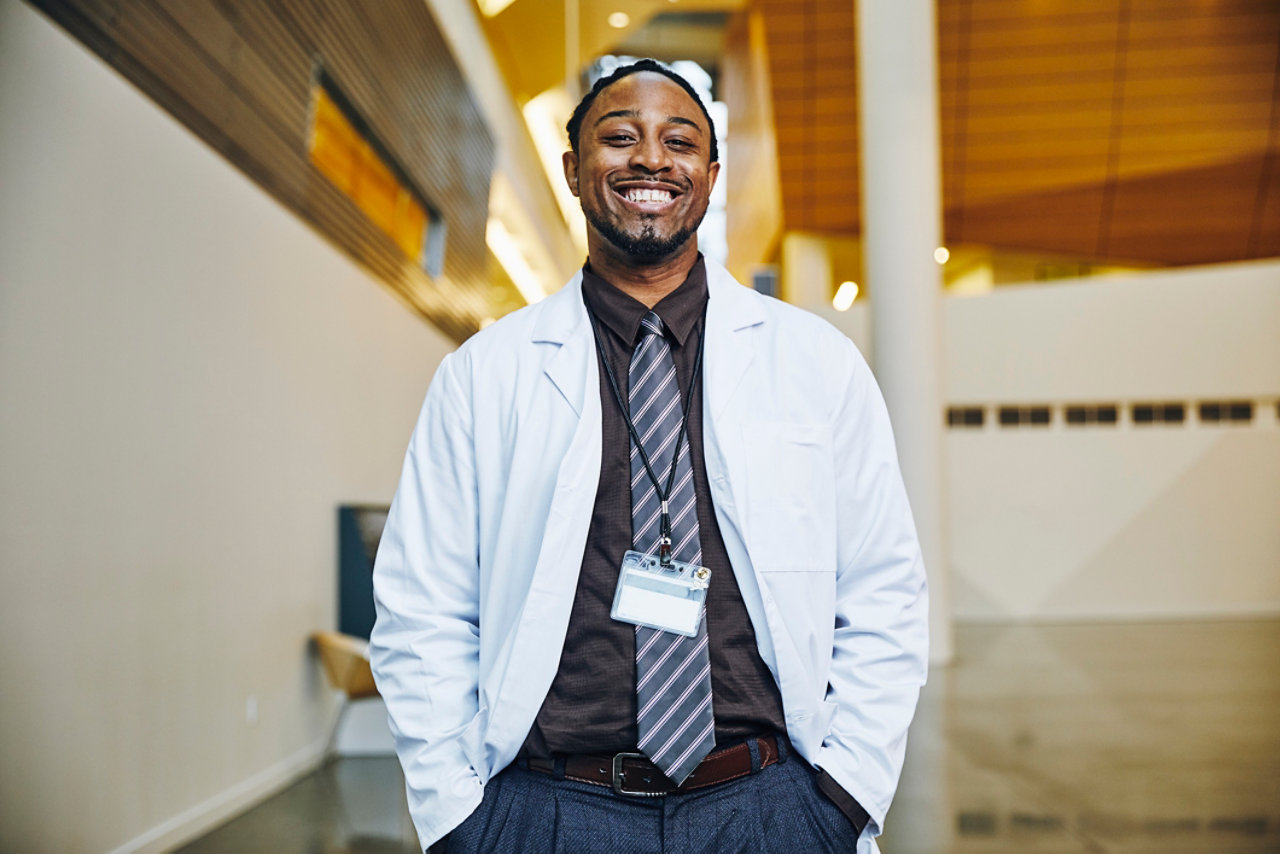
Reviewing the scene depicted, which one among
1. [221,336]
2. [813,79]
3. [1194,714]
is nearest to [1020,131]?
[813,79]

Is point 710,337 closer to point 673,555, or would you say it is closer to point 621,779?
point 673,555

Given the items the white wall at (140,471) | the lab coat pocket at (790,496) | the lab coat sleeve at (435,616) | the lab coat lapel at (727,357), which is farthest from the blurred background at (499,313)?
the lab coat pocket at (790,496)

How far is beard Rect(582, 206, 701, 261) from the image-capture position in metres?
1.52

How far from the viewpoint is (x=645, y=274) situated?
1.59 m

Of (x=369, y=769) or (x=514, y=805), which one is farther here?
(x=369, y=769)

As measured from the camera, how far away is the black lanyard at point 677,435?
4.53 ft

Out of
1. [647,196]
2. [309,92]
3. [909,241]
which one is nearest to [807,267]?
[909,241]

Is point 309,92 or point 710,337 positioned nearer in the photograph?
point 710,337

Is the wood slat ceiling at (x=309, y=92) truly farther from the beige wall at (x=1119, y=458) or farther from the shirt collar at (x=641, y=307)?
the beige wall at (x=1119, y=458)

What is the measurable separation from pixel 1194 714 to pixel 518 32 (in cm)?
1004

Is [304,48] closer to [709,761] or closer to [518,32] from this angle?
[709,761]

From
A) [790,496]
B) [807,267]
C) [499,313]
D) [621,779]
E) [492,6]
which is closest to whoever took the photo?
[621,779]

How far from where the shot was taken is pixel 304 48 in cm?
564

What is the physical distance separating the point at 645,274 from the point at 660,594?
553 millimetres
